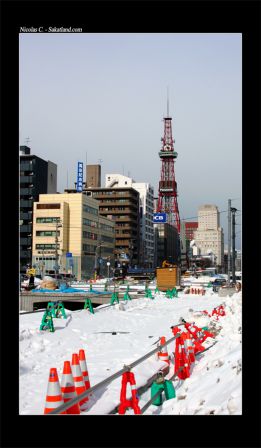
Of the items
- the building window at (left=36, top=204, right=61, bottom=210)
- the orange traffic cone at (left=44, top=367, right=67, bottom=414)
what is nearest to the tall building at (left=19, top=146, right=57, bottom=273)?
the building window at (left=36, top=204, right=61, bottom=210)

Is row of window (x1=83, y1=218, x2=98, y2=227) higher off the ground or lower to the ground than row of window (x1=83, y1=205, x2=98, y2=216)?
lower

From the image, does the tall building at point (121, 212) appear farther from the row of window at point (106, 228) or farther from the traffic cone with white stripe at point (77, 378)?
the traffic cone with white stripe at point (77, 378)

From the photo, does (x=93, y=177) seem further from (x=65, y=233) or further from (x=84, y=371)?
(x=84, y=371)

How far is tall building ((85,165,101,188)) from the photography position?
135 metres

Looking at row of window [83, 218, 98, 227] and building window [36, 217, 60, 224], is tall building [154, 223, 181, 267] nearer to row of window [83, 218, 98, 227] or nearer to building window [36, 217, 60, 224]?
row of window [83, 218, 98, 227]

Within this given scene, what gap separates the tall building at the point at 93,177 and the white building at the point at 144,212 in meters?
3.33

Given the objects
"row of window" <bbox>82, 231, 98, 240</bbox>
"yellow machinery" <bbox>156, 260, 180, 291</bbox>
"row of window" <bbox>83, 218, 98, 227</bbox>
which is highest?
"row of window" <bbox>83, 218, 98, 227</bbox>

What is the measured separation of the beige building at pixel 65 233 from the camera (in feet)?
282

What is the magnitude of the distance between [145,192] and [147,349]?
13072 cm

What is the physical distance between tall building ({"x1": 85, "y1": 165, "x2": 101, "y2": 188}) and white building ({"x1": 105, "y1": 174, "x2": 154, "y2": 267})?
3332 mm

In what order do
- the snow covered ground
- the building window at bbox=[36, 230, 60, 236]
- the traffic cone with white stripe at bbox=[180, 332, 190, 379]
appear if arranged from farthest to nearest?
the building window at bbox=[36, 230, 60, 236], the traffic cone with white stripe at bbox=[180, 332, 190, 379], the snow covered ground
